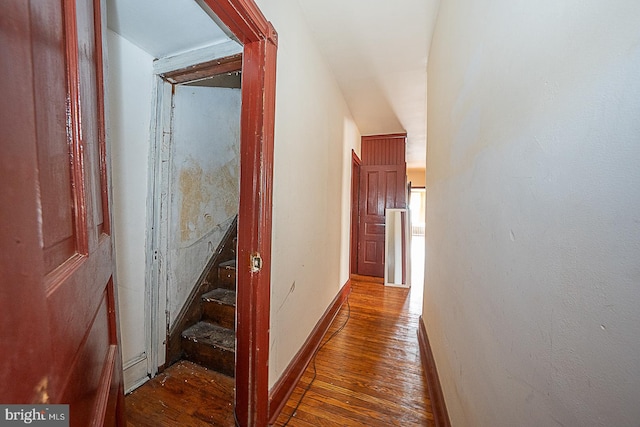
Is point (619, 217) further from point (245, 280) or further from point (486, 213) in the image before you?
point (245, 280)

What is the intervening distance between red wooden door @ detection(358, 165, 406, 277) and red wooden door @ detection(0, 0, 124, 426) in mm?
4105

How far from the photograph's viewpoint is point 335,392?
160 centimetres

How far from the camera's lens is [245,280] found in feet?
3.97

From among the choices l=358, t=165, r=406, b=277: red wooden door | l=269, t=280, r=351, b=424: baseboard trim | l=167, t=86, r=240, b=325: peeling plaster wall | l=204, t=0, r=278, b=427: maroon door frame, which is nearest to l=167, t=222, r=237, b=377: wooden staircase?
l=167, t=86, r=240, b=325: peeling plaster wall

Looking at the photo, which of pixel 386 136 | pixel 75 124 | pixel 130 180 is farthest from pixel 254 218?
pixel 386 136

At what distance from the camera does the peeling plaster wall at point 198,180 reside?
6.01 feet

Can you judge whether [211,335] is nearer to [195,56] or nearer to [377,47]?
[195,56]

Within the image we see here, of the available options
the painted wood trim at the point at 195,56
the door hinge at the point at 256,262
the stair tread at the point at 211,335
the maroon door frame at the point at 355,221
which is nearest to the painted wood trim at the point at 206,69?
the painted wood trim at the point at 195,56

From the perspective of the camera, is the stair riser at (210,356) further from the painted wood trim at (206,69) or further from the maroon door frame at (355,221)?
the maroon door frame at (355,221)

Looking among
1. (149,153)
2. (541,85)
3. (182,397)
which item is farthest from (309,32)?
(182,397)

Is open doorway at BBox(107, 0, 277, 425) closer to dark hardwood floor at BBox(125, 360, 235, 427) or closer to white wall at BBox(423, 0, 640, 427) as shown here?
dark hardwood floor at BBox(125, 360, 235, 427)

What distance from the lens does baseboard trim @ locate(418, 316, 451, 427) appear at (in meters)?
1.26

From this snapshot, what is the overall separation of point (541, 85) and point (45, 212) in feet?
3.13

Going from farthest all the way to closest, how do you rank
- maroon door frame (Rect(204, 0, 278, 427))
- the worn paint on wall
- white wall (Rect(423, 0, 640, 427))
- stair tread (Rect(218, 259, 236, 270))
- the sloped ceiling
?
stair tread (Rect(218, 259, 236, 270)) → the worn paint on wall → the sloped ceiling → maroon door frame (Rect(204, 0, 278, 427)) → white wall (Rect(423, 0, 640, 427))
